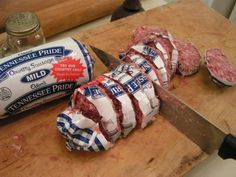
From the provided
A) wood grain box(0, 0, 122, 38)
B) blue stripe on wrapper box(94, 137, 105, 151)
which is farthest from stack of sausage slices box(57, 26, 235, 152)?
wood grain box(0, 0, 122, 38)

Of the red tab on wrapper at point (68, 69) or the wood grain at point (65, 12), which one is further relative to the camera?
the wood grain at point (65, 12)

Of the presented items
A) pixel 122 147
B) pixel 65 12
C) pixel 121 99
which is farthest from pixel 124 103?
pixel 65 12

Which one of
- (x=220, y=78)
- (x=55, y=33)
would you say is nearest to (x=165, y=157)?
(x=220, y=78)

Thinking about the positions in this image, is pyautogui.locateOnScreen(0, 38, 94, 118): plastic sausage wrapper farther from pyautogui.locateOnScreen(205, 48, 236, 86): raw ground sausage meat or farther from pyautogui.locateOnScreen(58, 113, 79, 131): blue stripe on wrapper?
pyautogui.locateOnScreen(205, 48, 236, 86): raw ground sausage meat

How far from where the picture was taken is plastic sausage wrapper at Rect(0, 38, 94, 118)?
0.69 meters

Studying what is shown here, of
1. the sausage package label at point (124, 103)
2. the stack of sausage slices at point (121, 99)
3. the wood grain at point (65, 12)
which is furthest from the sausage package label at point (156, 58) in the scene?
the wood grain at point (65, 12)

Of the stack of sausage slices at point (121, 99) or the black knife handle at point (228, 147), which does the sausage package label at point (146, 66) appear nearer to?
the stack of sausage slices at point (121, 99)

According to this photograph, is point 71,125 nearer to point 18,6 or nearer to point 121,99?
point 121,99

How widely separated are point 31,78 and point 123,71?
0.21 m

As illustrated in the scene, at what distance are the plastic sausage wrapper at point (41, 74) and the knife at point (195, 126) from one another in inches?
4.8

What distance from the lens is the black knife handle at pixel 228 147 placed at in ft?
2.07

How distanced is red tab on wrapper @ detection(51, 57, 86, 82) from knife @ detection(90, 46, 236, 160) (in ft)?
0.39

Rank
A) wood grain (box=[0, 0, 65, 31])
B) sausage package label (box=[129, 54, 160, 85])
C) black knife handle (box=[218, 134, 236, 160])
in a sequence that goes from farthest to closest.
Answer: wood grain (box=[0, 0, 65, 31]) → sausage package label (box=[129, 54, 160, 85]) → black knife handle (box=[218, 134, 236, 160])

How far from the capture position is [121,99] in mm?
689
